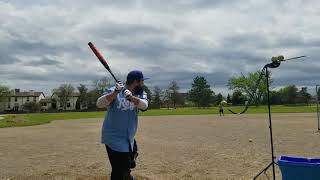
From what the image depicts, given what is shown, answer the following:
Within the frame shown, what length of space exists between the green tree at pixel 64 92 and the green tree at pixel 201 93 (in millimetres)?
41412

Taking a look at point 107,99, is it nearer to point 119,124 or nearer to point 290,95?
point 119,124

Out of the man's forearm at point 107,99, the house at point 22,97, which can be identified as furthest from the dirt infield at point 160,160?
the house at point 22,97

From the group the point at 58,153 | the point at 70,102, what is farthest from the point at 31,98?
the point at 58,153

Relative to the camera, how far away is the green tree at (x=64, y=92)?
150625 millimetres

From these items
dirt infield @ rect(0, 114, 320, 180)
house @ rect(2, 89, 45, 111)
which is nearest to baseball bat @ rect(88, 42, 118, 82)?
dirt infield @ rect(0, 114, 320, 180)

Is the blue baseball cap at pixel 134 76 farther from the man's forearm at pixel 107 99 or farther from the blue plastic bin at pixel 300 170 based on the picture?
the blue plastic bin at pixel 300 170

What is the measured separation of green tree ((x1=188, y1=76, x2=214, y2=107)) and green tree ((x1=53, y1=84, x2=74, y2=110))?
41.4 metres

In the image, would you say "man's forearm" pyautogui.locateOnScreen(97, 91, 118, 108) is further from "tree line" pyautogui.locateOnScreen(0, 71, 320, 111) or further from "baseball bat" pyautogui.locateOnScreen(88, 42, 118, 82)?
"tree line" pyautogui.locateOnScreen(0, 71, 320, 111)

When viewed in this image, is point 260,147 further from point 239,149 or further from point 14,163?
point 14,163

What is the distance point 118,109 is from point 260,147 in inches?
391

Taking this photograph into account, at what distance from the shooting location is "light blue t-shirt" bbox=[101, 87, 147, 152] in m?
6.02

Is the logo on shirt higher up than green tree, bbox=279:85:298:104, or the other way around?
green tree, bbox=279:85:298:104

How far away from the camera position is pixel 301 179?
5.69 metres

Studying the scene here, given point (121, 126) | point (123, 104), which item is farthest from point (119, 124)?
point (123, 104)
